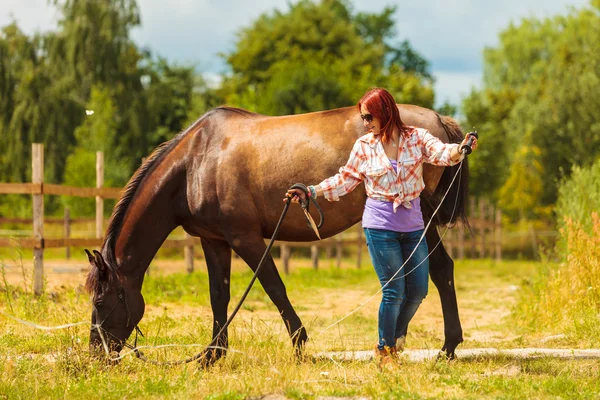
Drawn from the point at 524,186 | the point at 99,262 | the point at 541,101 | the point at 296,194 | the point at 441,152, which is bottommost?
the point at 99,262

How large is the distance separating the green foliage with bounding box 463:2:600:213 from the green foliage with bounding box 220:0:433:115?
3994mm

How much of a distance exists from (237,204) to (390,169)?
1381 millimetres

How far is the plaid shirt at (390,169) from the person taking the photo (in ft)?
16.6

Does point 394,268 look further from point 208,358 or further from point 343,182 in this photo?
point 208,358

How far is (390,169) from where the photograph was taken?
5055 millimetres

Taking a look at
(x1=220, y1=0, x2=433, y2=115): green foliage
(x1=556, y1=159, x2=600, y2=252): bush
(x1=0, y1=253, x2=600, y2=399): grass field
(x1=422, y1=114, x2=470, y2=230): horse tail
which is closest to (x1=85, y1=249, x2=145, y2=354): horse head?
(x1=0, y1=253, x2=600, y2=399): grass field

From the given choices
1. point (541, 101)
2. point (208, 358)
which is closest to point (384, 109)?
point (208, 358)

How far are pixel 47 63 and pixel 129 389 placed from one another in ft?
91.5

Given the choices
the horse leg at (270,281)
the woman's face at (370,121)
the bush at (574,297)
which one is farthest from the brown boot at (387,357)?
the bush at (574,297)

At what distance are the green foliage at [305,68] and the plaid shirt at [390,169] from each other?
22299mm

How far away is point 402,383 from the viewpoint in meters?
4.64

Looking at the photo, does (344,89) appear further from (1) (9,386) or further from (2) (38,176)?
(1) (9,386)

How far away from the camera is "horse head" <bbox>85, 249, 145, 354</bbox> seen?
5.84 m

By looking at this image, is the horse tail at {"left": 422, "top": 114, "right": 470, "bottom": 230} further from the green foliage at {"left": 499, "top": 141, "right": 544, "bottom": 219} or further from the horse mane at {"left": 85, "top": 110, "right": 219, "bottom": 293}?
the green foliage at {"left": 499, "top": 141, "right": 544, "bottom": 219}
